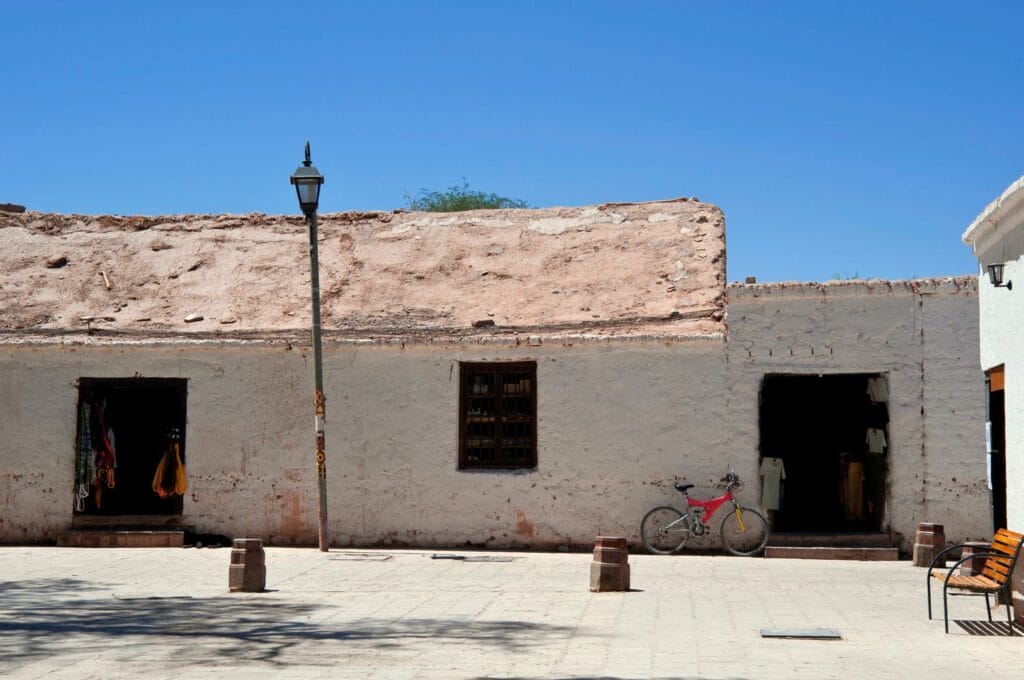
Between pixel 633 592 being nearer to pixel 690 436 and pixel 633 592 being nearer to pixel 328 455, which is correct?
pixel 690 436

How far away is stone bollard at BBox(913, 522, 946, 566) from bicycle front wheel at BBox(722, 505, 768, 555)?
2098mm

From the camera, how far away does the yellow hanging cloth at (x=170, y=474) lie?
17.8 m

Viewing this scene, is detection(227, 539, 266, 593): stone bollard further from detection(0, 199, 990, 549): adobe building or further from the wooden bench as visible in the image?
the wooden bench

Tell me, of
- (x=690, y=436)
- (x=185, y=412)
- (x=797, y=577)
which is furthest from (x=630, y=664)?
(x=185, y=412)

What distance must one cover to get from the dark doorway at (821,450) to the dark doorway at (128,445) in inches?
355

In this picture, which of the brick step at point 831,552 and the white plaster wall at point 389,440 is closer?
the brick step at point 831,552

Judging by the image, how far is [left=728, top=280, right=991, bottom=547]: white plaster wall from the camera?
15961mm

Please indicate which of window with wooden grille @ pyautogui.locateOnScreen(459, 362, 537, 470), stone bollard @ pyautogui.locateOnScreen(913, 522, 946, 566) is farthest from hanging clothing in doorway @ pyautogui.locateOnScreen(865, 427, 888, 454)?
window with wooden grille @ pyautogui.locateOnScreen(459, 362, 537, 470)

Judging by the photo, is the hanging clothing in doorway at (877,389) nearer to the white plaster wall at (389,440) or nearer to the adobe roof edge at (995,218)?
the white plaster wall at (389,440)

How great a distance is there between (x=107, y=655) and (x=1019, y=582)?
22.5 ft

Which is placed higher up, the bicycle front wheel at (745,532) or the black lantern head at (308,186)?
the black lantern head at (308,186)

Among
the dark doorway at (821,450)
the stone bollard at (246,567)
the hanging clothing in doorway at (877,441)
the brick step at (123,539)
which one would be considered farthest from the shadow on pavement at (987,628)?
the brick step at (123,539)

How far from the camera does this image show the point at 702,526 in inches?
640

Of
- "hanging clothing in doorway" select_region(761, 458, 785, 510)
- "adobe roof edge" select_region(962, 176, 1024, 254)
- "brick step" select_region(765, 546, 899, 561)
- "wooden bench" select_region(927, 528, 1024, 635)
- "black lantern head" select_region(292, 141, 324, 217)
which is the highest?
"black lantern head" select_region(292, 141, 324, 217)
